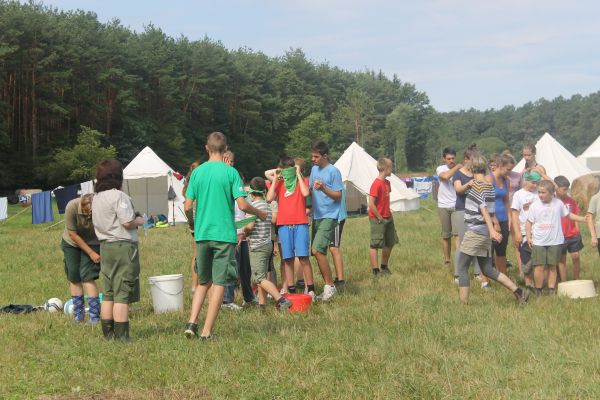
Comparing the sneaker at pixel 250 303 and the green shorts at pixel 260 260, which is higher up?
the green shorts at pixel 260 260

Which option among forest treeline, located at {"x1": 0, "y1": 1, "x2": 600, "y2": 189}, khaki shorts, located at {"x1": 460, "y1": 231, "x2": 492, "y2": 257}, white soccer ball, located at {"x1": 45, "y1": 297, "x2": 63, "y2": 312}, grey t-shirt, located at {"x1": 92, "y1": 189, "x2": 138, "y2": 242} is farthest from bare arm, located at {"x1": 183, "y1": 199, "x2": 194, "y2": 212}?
forest treeline, located at {"x1": 0, "y1": 1, "x2": 600, "y2": 189}

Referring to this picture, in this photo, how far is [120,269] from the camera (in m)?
5.89

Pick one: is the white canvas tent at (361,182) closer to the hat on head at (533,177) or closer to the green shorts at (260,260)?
the hat on head at (533,177)

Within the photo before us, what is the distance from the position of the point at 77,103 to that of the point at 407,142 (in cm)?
5926

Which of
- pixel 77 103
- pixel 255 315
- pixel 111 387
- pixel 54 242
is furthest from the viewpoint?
pixel 77 103

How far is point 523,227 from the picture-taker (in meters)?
8.68

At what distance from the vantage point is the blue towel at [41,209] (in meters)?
22.1

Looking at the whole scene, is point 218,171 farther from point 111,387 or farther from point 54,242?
point 54,242

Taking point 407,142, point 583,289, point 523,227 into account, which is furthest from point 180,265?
point 407,142

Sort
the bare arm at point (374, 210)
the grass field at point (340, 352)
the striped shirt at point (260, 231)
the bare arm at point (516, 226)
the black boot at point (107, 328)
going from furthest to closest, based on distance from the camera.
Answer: the bare arm at point (374, 210) < the bare arm at point (516, 226) < the striped shirt at point (260, 231) < the black boot at point (107, 328) < the grass field at point (340, 352)

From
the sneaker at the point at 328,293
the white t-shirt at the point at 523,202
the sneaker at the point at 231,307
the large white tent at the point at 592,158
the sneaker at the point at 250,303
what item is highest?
the large white tent at the point at 592,158

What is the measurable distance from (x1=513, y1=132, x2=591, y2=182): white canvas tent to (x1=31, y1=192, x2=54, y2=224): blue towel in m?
16.7

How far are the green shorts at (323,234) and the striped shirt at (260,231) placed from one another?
2.35ft

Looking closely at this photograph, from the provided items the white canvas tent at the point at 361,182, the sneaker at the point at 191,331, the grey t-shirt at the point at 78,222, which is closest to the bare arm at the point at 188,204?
the sneaker at the point at 191,331
